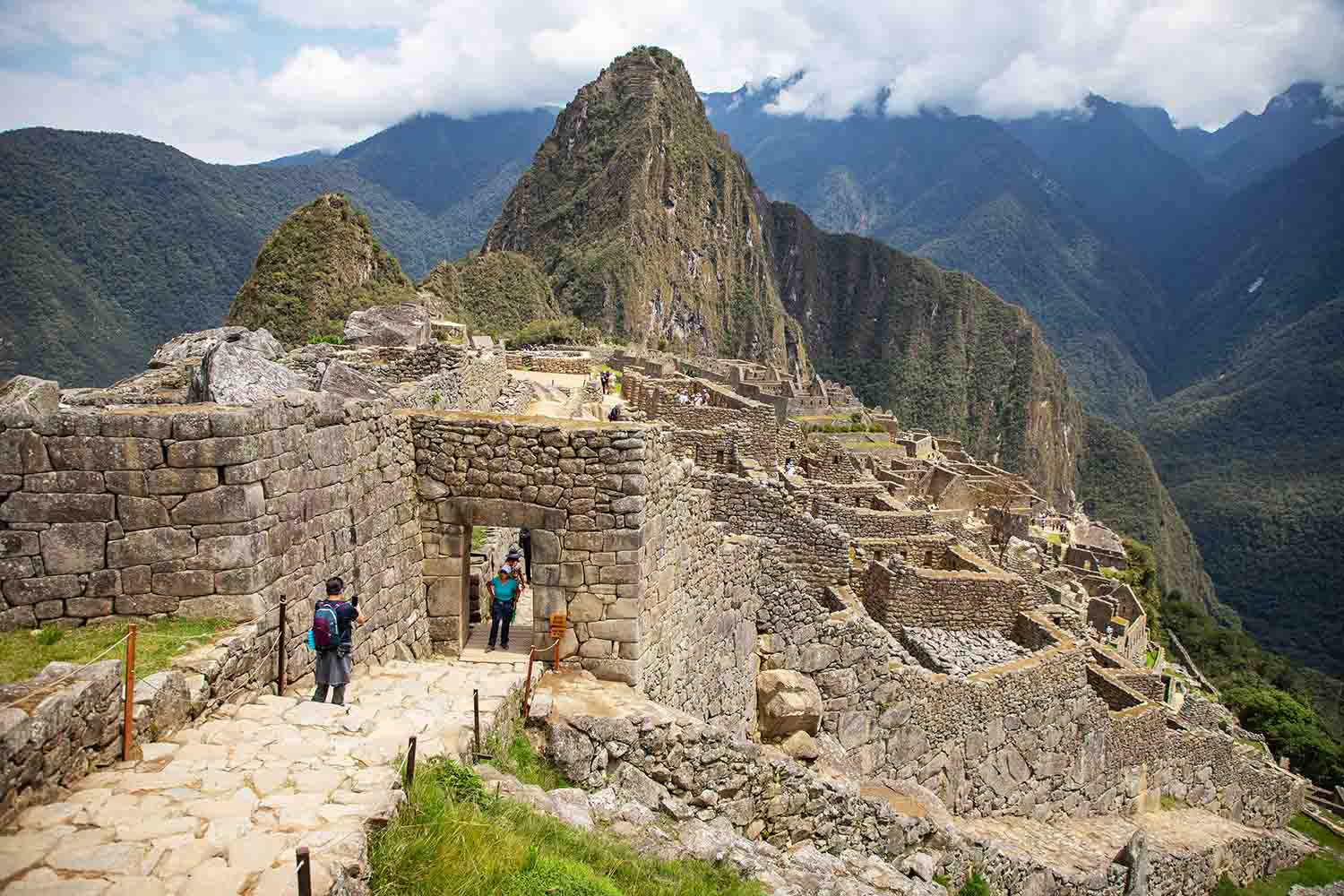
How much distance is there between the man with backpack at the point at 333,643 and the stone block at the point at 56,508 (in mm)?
1437

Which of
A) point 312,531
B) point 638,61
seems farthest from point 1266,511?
point 312,531

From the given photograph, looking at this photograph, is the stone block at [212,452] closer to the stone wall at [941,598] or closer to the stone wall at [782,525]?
the stone wall at [782,525]

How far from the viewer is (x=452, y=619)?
7.53m

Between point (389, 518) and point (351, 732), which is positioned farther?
point (389, 518)

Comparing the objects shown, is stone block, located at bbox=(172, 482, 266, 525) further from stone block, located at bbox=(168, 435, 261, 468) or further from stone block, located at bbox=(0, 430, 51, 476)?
stone block, located at bbox=(0, 430, 51, 476)

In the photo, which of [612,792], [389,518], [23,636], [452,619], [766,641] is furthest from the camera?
[766,641]

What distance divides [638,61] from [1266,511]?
15885 centimetres

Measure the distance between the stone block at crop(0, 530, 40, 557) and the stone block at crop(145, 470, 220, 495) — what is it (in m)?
0.72

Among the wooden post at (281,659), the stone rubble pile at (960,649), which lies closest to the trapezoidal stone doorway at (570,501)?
the wooden post at (281,659)

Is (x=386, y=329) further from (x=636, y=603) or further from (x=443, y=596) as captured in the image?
(x=636, y=603)

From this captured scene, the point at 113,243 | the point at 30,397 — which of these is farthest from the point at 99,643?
the point at 113,243

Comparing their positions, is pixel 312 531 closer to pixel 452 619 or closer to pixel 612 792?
pixel 452 619

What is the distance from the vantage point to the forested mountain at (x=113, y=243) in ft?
117

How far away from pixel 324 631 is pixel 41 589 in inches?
65.5
